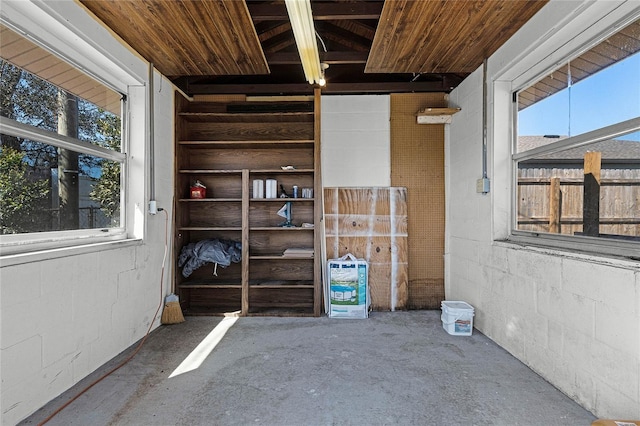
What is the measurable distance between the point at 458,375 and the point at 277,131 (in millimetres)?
3123

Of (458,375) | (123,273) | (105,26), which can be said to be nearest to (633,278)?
(458,375)

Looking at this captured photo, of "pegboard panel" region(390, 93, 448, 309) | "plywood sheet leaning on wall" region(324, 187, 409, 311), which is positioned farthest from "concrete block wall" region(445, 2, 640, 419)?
"plywood sheet leaning on wall" region(324, 187, 409, 311)

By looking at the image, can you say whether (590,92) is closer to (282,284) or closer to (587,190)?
(587,190)

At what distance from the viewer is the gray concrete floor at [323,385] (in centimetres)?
172

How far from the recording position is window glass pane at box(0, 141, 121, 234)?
5.78 feet

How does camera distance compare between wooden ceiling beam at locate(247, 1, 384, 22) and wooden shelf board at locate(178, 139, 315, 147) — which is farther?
wooden shelf board at locate(178, 139, 315, 147)

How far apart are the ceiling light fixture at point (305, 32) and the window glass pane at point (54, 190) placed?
1807 mm

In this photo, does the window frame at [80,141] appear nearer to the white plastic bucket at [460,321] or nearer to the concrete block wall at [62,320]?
the concrete block wall at [62,320]

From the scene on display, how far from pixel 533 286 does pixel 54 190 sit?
3.43 metres

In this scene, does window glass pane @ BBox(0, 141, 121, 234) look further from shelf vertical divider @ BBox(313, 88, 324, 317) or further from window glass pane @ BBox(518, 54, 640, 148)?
window glass pane @ BBox(518, 54, 640, 148)

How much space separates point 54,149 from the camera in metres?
2.04

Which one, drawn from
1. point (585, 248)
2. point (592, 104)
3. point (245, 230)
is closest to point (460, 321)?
point (585, 248)

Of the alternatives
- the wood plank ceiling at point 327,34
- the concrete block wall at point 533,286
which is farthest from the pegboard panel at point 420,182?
the wood plank ceiling at point 327,34

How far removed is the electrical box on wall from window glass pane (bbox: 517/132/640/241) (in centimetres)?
28
